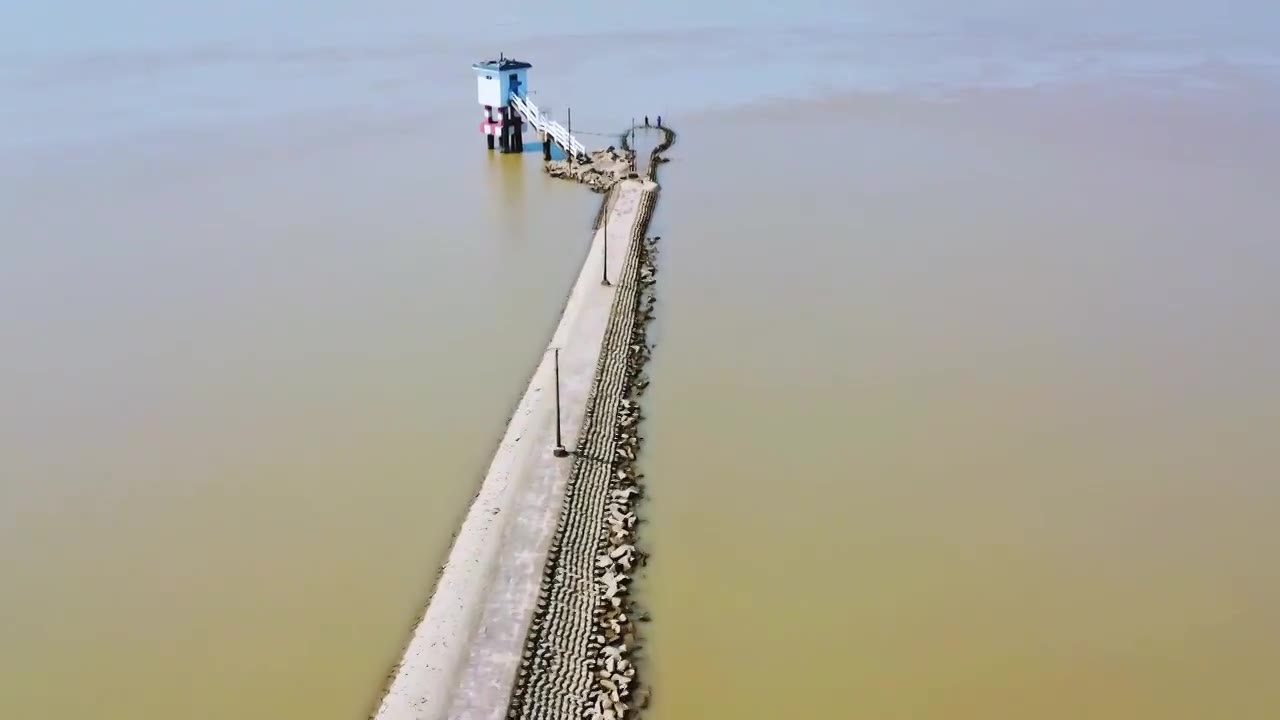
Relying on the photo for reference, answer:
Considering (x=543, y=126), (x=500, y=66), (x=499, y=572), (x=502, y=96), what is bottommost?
(x=499, y=572)

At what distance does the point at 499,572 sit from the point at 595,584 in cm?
128

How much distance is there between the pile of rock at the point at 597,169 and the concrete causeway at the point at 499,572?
14.6 metres

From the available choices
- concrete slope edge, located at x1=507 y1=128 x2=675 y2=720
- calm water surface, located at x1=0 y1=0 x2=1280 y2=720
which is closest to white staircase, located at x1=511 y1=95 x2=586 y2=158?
calm water surface, located at x1=0 y1=0 x2=1280 y2=720

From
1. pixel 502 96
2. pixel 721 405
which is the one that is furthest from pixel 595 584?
pixel 502 96

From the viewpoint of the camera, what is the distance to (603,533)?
14.3 meters

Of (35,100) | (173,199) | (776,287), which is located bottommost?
(776,287)

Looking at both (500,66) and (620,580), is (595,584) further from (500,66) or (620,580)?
(500,66)

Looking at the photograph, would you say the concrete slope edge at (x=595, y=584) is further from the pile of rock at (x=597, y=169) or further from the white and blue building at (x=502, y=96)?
the white and blue building at (x=502, y=96)

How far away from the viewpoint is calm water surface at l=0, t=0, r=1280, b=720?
1260 centimetres

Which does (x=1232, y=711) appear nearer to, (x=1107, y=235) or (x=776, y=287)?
(x=776, y=287)

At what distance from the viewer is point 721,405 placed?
18.7 meters

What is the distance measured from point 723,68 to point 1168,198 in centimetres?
3165

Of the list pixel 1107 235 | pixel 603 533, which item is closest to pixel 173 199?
pixel 603 533

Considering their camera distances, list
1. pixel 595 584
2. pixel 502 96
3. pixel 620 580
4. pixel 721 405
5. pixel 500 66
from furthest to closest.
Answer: pixel 502 96
pixel 500 66
pixel 721 405
pixel 620 580
pixel 595 584
